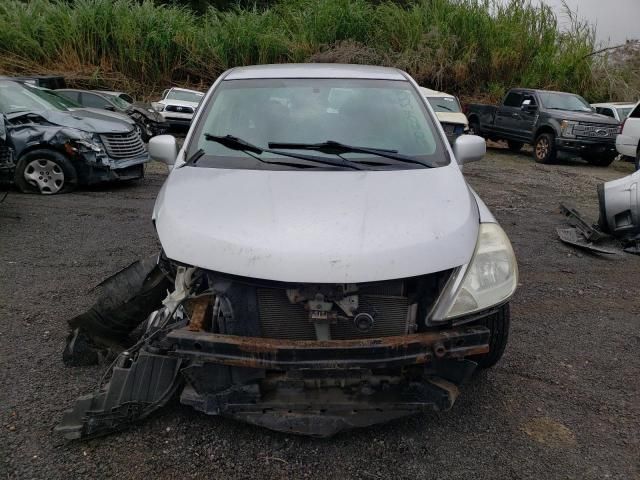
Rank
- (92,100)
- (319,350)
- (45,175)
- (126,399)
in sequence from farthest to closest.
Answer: (92,100) → (45,175) → (126,399) → (319,350)

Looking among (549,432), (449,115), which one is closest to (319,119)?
(549,432)

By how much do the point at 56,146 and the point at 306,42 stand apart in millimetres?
15980

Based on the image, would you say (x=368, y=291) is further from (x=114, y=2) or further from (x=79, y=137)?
(x=114, y=2)

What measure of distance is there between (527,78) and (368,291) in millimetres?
22022

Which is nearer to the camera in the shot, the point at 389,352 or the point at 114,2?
the point at 389,352

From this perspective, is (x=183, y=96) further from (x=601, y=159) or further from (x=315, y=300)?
(x=315, y=300)

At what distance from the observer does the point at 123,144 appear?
342 inches

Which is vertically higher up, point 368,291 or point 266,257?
point 266,257

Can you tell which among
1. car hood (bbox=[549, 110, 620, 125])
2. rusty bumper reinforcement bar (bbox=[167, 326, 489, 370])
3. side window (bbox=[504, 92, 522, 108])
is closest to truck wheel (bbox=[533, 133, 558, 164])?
car hood (bbox=[549, 110, 620, 125])

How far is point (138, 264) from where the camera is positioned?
350 cm

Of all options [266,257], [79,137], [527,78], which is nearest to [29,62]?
[79,137]

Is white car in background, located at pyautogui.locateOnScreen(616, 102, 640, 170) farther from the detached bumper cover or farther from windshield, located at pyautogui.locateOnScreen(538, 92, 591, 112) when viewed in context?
the detached bumper cover

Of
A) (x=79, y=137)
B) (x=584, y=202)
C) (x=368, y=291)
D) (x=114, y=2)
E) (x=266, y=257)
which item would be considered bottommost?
(x=584, y=202)

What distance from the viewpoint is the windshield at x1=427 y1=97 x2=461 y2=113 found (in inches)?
570
